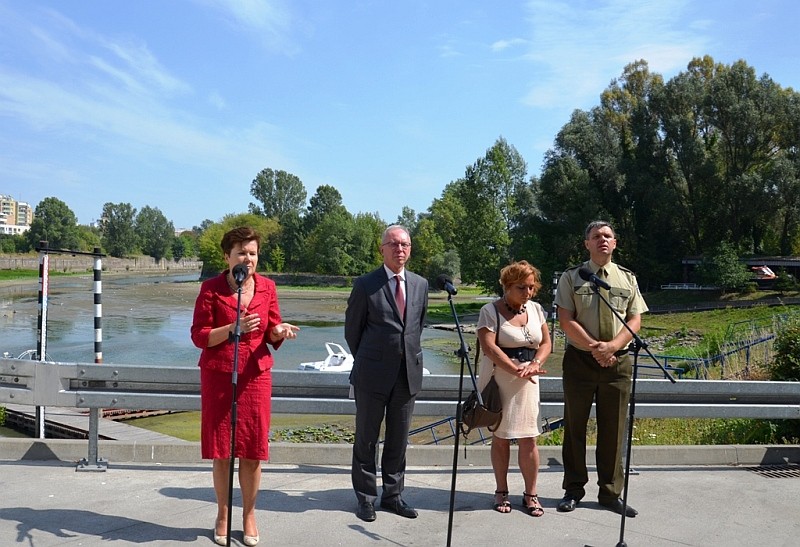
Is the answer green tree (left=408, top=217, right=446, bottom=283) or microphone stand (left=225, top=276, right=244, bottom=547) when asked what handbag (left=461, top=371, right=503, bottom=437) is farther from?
green tree (left=408, top=217, right=446, bottom=283)

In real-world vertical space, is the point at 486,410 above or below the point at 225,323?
below

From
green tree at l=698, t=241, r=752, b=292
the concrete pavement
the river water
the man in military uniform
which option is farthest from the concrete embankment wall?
the man in military uniform

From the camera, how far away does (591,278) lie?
5055 mm

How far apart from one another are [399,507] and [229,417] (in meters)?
1.41

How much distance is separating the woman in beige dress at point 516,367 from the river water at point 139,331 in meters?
10.3

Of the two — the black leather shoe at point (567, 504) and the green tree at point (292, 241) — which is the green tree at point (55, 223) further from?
the black leather shoe at point (567, 504)

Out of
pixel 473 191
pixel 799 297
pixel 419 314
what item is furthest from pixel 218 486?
pixel 473 191

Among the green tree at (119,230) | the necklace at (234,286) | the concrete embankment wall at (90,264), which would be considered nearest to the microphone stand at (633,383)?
the necklace at (234,286)

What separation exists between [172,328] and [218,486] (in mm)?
41896

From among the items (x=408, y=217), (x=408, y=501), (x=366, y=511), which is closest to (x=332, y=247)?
(x=408, y=217)

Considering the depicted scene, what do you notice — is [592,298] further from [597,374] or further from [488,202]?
[488,202]

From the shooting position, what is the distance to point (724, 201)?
1978 inches

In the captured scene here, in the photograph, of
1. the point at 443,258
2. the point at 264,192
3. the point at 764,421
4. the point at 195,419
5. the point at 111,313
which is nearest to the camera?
the point at 764,421

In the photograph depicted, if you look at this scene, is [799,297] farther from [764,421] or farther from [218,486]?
[218,486]
